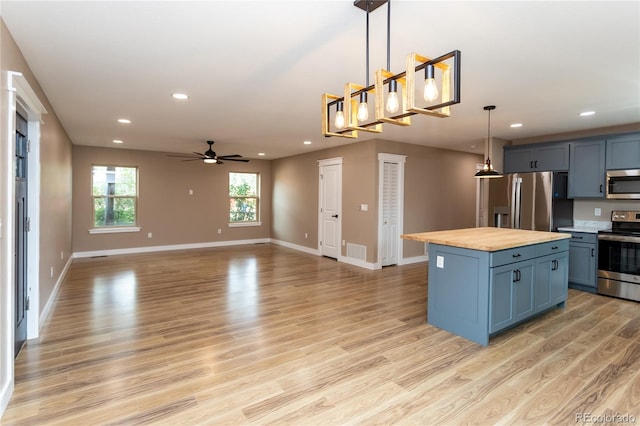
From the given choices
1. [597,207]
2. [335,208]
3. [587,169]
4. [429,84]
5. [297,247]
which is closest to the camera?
[429,84]

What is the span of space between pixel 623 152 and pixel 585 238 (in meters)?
1.25

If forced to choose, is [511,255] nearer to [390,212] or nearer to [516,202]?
[516,202]

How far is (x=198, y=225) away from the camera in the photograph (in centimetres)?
860

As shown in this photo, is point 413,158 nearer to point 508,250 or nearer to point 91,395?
point 508,250

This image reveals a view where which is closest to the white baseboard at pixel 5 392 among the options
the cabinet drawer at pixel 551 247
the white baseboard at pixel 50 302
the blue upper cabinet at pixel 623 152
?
the white baseboard at pixel 50 302

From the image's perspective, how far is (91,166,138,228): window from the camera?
7480 mm

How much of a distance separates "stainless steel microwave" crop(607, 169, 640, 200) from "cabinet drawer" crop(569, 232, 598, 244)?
0.60m

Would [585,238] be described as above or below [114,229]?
above

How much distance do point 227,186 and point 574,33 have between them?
7882mm

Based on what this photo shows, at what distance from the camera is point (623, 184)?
15.4 ft

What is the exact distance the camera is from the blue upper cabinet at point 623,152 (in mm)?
4535

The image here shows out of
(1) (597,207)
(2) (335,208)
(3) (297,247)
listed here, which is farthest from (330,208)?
(1) (597,207)

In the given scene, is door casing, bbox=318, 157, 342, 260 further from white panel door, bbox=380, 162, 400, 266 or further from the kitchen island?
the kitchen island

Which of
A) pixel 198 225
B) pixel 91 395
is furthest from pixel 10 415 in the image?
pixel 198 225
